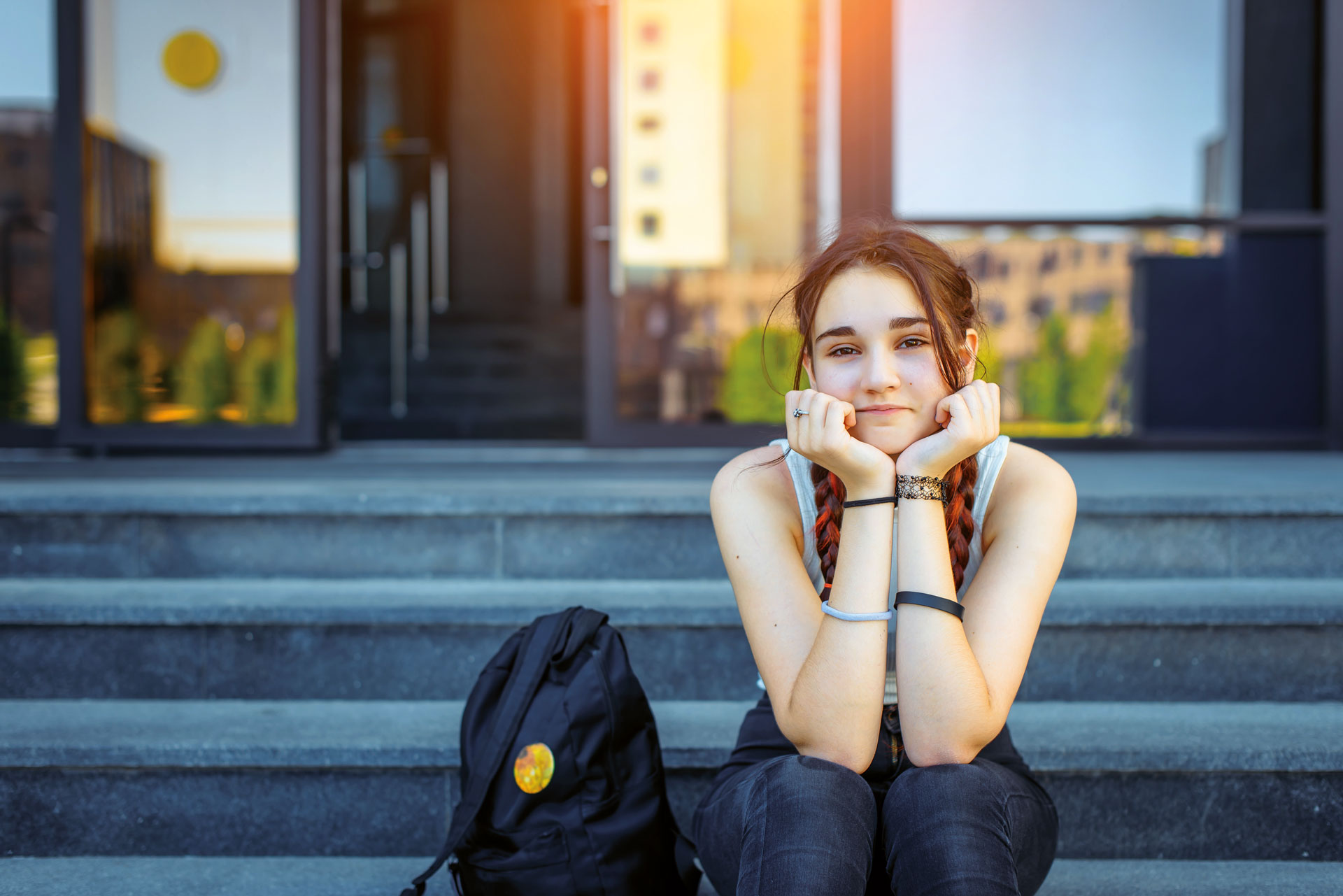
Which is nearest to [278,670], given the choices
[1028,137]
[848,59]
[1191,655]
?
[1191,655]

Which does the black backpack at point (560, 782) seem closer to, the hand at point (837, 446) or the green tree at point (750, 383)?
the hand at point (837, 446)

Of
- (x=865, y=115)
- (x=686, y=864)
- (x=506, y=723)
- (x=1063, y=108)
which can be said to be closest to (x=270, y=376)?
(x=865, y=115)

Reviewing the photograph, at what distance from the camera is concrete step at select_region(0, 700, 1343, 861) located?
163cm

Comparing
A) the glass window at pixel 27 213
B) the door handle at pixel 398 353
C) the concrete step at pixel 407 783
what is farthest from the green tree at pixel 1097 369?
the glass window at pixel 27 213

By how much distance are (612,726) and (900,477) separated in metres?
0.56

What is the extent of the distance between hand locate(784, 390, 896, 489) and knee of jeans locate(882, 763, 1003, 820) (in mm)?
360

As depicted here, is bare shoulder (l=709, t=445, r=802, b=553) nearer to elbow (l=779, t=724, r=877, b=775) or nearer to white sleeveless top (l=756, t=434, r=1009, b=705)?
white sleeveless top (l=756, t=434, r=1009, b=705)

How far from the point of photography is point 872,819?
3.85ft

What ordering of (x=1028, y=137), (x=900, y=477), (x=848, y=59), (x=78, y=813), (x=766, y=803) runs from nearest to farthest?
(x=766, y=803), (x=900, y=477), (x=78, y=813), (x=848, y=59), (x=1028, y=137)

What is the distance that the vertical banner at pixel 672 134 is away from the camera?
12.5ft

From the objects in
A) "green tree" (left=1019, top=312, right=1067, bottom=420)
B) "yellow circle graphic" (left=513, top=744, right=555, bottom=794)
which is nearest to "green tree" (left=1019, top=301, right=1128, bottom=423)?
"green tree" (left=1019, top=312, right=1067, bottom=420)

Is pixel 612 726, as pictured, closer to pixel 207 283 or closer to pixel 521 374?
pixel 207 283

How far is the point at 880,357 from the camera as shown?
1.27m

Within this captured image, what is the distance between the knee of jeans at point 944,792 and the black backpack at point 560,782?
41 centimetres
